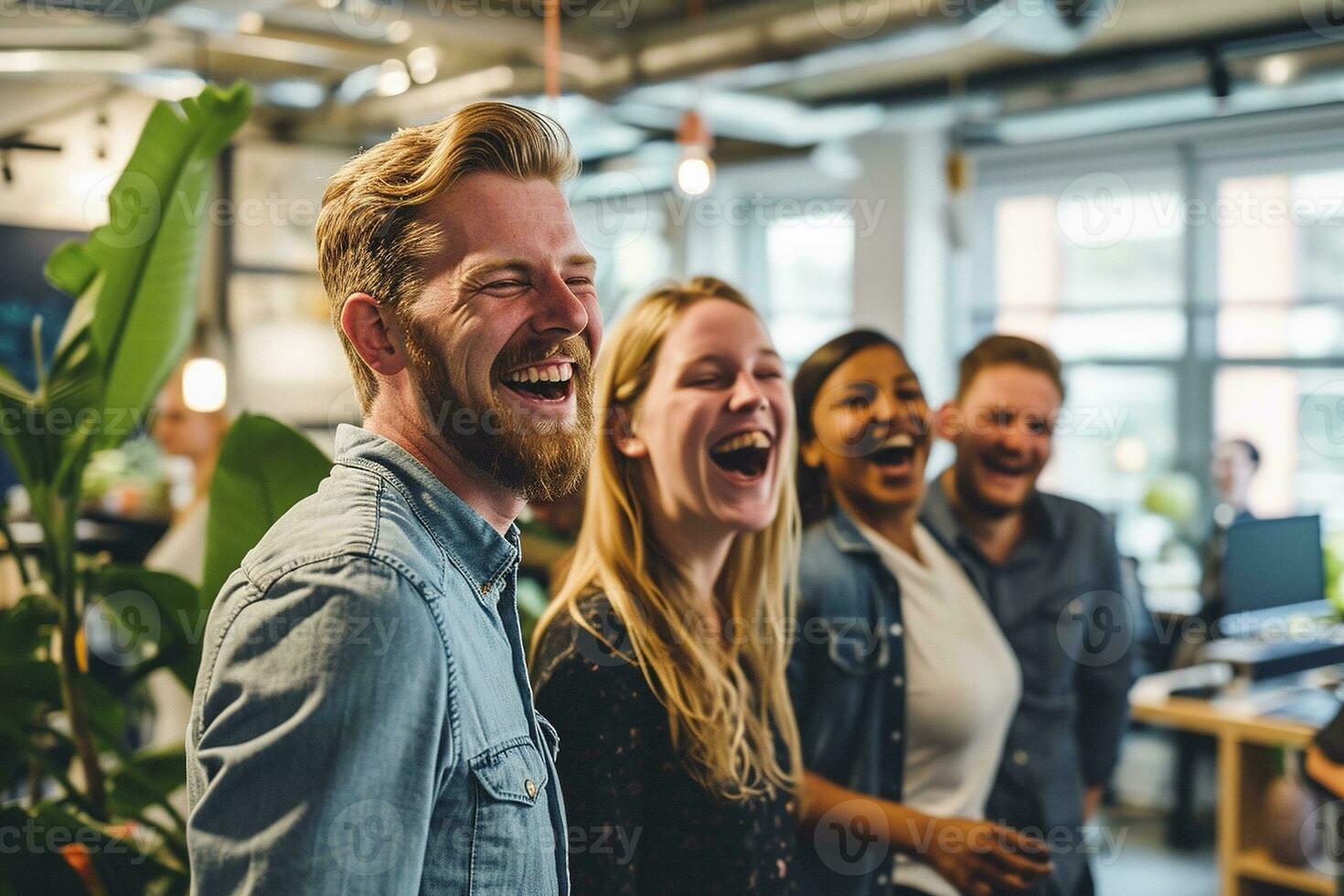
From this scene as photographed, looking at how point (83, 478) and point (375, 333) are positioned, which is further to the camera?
point (83, 478)

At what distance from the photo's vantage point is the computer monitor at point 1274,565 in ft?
10.2

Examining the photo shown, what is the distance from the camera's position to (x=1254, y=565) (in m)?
3.14

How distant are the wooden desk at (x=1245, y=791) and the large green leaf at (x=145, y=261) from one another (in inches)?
128

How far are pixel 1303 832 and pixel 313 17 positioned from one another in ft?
16.5

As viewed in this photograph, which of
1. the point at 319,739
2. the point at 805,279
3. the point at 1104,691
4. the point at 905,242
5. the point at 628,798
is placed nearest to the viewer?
the point at 319,739

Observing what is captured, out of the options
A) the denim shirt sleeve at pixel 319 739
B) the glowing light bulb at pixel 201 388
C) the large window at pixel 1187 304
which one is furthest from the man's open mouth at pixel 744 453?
the large window at pixel 1187 304

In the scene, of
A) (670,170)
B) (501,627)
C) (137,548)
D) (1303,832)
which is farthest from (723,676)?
(670,170)

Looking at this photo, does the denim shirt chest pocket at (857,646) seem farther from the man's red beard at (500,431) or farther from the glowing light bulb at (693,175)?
the glowing light bulb at (693,175)

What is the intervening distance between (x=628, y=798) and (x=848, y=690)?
47 cm

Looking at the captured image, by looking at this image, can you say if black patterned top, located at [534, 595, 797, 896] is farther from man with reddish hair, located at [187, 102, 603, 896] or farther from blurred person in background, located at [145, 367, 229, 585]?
blurred person in background, located at [145, 367, 229, 585]

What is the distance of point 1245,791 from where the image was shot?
3660 mm

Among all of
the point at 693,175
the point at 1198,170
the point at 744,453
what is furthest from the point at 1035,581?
the point at 1198,170

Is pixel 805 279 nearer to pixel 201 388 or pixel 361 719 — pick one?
pixel 201 388

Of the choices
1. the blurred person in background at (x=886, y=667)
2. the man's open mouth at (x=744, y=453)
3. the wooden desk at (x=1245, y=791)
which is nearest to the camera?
the man's open mouth at (x=744, y=453)
